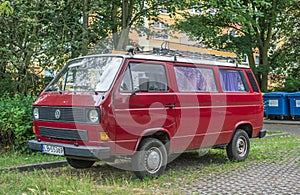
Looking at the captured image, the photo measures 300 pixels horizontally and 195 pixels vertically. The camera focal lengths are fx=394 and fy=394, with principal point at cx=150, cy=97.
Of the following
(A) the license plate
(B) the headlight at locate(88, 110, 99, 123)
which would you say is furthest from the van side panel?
(A) the license plate

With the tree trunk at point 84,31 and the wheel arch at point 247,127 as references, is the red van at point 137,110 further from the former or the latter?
the tree trunk at point 84,31

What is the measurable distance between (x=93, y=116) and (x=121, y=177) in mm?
1577

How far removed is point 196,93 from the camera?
8.02 meters

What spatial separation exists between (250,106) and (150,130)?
11.0 ft

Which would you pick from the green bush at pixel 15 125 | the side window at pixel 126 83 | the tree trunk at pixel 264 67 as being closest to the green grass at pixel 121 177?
the green bush at pixel 15 125

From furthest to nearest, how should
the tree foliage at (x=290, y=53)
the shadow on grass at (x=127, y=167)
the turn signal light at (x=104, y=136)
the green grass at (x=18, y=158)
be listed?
1. the tree foliage at (x=290, y=53)
2. the green grass at (x=18, y=158)
3. the shadow on grass at (x=127, y=167)
4. the turn signal light at (x=104, y=136)

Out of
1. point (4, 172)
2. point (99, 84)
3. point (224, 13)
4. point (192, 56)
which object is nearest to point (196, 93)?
point (192, 56)

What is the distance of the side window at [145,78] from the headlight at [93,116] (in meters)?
0.67

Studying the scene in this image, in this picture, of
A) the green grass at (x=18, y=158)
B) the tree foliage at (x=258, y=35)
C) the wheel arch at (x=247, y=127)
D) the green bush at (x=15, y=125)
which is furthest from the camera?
the tree foliage at (x=258, y=35)

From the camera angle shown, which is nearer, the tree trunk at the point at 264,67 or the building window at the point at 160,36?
the building window at the point at 160,36

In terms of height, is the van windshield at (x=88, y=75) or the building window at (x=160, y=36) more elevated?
the building window at (x=160, y=36)

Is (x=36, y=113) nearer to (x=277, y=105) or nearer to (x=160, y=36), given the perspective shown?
(x=160, y=36)

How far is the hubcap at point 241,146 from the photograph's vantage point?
29.8 ft

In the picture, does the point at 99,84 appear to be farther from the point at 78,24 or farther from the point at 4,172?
the point at 78,24
